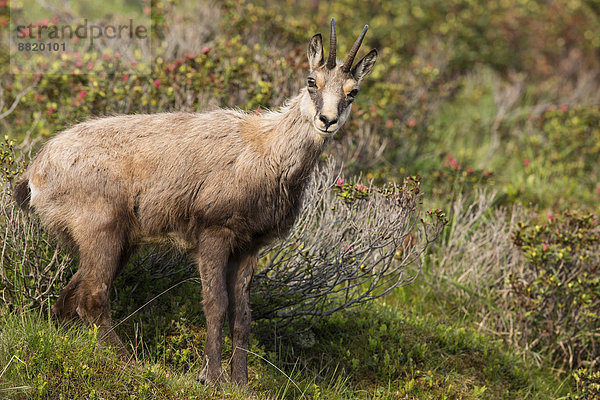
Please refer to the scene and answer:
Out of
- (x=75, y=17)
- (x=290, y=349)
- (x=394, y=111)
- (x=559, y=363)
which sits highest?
(x=75, y=17)

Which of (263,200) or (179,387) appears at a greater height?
(263,200)

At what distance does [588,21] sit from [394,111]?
6288 millimetres

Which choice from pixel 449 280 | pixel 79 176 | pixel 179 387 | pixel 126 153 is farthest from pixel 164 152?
pixel 449 280

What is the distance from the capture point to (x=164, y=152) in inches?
192

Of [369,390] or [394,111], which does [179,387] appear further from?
[394,111]

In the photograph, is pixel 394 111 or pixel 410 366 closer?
pixel 410 366

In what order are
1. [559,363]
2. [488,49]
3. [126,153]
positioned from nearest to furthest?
1. [126,153]
2. [559,363]
3. [488,49]

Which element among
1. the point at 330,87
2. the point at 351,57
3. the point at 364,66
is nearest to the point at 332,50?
the point at 351,57

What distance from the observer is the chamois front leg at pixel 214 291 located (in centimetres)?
468

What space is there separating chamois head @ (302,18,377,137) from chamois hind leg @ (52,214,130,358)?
5.05 feet

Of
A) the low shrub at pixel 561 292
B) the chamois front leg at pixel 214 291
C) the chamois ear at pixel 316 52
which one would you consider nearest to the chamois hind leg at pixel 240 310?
the chamois front leg at pixel 214 291

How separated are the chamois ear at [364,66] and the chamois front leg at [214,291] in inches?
55.4

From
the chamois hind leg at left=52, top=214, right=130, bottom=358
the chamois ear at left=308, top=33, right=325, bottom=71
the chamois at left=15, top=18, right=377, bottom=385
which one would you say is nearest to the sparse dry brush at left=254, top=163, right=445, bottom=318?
the chamois at left=15, top=18, right=377, bottom=385

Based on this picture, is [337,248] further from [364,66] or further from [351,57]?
[351,57]
